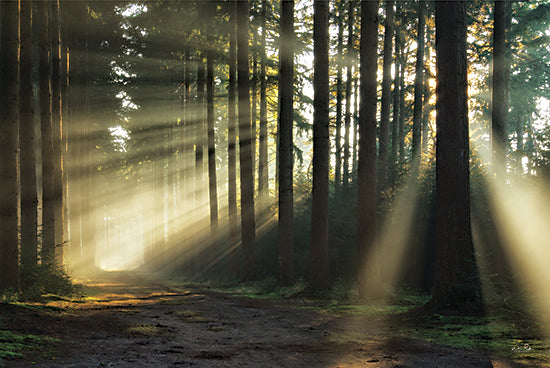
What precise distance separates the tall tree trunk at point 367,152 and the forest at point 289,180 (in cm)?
5

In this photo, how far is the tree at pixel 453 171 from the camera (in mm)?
9781

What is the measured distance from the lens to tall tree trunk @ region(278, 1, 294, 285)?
17.5 metres

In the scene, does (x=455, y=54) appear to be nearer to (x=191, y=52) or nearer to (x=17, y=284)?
(x=17, y=284)

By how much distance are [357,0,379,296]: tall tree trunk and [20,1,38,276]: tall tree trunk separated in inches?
330

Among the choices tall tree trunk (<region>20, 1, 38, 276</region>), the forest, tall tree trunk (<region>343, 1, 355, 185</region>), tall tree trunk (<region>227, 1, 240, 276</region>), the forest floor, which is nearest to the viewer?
the forest floor

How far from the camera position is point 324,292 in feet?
50.9

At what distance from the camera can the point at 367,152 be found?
13.6 meters

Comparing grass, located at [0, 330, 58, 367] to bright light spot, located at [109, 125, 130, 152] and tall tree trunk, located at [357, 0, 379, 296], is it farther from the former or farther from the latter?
bright light spot, located at [109, 125, 130, 152]

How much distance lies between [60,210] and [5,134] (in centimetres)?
804

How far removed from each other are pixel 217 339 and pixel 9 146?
22.1 feet

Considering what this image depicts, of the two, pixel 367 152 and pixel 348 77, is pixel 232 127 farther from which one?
pixel 367 152

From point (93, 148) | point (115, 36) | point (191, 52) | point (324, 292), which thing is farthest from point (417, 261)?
point (93, 148)

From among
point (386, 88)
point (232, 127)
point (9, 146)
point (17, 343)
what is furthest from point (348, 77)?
point (17, 343)

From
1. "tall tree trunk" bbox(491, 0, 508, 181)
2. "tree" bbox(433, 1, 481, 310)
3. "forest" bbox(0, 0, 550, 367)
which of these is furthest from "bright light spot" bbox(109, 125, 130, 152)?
"tree" bbox(433, 1, 481, 310)
